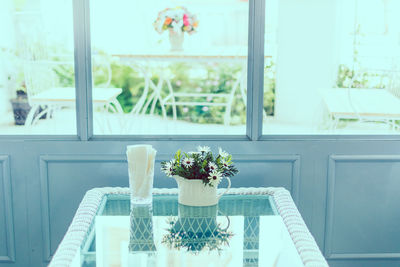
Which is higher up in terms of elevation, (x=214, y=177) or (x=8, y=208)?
(x=214, y=177)

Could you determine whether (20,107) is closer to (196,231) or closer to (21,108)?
(21,108)

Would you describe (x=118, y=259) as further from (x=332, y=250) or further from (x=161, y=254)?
(x=332, y=250)

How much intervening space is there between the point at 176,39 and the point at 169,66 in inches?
6.8

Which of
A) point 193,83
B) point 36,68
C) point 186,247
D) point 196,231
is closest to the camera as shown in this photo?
point 186,247

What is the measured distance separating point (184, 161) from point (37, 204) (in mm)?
861

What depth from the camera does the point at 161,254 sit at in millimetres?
1621

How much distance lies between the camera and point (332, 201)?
2.50 meters

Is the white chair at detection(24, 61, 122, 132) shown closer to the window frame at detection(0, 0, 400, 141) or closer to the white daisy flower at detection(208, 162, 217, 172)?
the window frame at detection(0, 0, 400, 141)

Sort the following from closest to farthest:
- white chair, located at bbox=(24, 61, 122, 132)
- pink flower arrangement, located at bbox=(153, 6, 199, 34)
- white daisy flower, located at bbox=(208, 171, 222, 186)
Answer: white daisy flower, located at bbox=(208, 171, 222, 186) → white chair, located at bbox=(24, 61, 122, 132) → pink flower arrangement, located at bbox=(153, 6, 199, 34)

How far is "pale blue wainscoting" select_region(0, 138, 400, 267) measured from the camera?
242cm

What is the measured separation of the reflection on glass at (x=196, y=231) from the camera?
66.4 inches


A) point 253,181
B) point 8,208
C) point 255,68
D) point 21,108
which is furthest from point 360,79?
point 8,208

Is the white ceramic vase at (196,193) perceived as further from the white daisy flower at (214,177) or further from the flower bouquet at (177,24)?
the flower bouquet at (177,24)

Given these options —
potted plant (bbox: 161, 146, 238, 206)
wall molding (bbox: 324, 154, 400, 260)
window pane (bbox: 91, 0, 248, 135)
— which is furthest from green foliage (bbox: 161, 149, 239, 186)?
wall molding (bbox: 324, 154, 400, 260)
